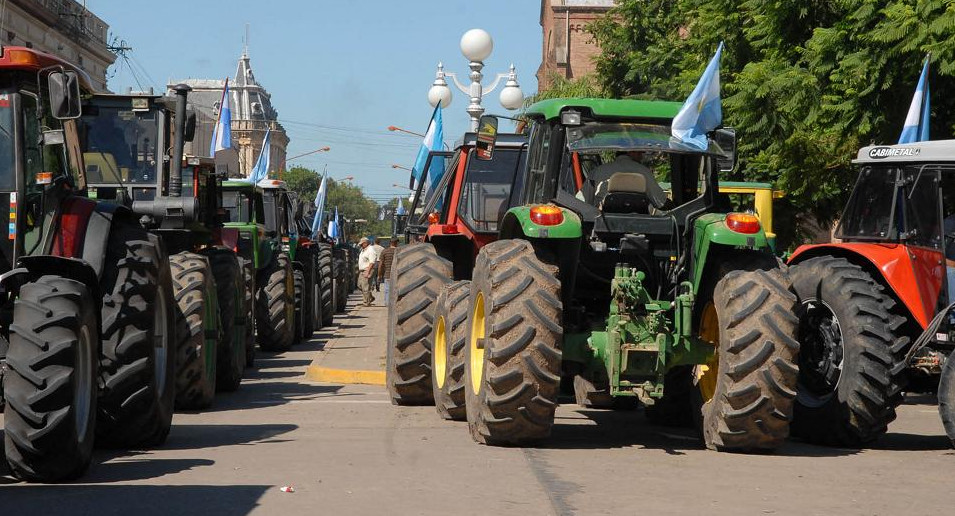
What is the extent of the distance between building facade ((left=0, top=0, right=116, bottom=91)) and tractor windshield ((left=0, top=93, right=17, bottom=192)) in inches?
1580

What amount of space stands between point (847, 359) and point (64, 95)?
5853mm

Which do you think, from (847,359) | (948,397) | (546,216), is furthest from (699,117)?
(948,397)

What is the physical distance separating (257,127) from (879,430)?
144 meters

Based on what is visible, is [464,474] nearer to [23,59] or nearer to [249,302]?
[23,59]

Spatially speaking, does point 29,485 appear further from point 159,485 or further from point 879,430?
point 879,430

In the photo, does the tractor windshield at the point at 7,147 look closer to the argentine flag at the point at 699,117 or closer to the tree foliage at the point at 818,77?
the argentine flag at the point at 699,117

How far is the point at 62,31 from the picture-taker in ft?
202

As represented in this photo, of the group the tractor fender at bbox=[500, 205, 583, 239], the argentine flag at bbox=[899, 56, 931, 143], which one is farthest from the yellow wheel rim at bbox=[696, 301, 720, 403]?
the argentine flag at bbox=[899, 56, 931, 143]

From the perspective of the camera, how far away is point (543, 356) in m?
10.2

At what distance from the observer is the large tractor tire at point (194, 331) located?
1305 cm

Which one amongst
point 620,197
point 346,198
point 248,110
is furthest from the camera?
point 346,198

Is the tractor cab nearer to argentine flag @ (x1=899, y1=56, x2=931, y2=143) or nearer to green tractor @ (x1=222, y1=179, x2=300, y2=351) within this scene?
argentine flag @ (x1=899, y1=56, x2=931, y2=143)

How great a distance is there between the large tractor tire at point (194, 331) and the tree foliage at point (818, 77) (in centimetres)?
832

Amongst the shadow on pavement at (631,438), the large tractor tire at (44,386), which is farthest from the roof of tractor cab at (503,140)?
the large tractor tire at (44,386)
